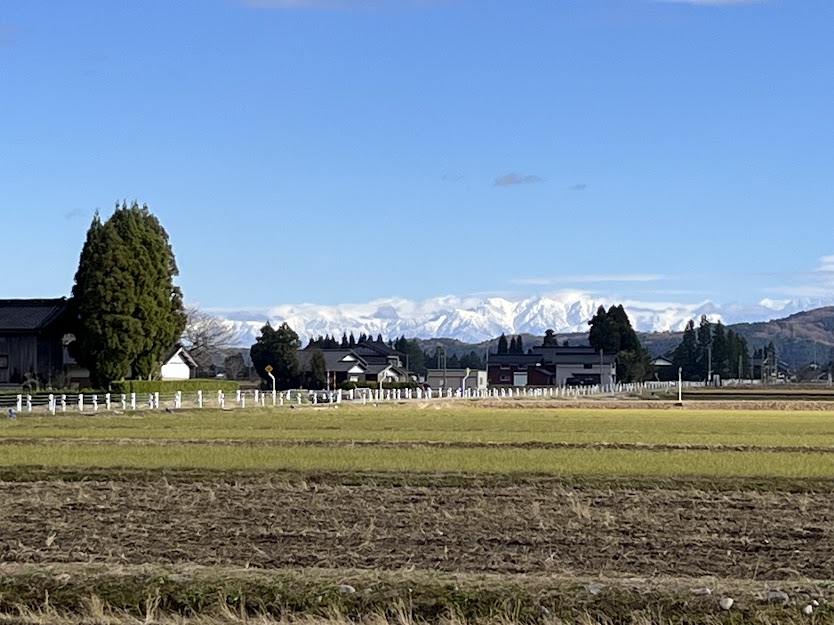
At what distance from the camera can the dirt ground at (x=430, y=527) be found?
577 inches

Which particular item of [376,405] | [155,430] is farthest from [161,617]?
[376,405]

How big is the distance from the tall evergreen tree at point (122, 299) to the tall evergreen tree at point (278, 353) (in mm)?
40985

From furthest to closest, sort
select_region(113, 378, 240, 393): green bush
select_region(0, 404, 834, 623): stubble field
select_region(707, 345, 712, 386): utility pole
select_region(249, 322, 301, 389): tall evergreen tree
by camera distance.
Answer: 1. select_region(707, 345, 712, 386): utility pole
2. select_region(249, 322, 301, 389): tall evergreen tree
3. select_region(113, 378, 240, 393): green bush
4. select_region(0, 404, 834, 623): stubble field

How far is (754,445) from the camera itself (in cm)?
3400

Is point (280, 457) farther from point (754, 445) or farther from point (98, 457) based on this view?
point (754, 445)

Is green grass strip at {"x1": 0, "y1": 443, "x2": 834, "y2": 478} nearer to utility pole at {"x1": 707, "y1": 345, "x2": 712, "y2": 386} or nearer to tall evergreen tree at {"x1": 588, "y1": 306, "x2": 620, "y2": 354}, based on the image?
tall evergreen tree at {"x1": 588, "y1": 306, "x2": 620, "y2": 354}

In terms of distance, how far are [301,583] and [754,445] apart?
23.3 m

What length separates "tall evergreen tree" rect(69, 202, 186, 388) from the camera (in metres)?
66.1

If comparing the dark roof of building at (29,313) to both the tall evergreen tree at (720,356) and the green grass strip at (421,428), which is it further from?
the tall evergreen tree at (720,356)

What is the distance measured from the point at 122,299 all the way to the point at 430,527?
51522mm

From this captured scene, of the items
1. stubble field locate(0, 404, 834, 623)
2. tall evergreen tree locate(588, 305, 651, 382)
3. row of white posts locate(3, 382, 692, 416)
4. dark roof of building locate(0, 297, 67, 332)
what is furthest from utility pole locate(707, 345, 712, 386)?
stubble field locate(0, 404, 834, 623)

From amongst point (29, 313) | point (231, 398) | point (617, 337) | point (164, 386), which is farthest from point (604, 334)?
point (164, 386)

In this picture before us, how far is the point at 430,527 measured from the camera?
1719cm

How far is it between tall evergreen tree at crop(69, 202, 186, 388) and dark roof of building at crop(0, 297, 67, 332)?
441 centimetres
